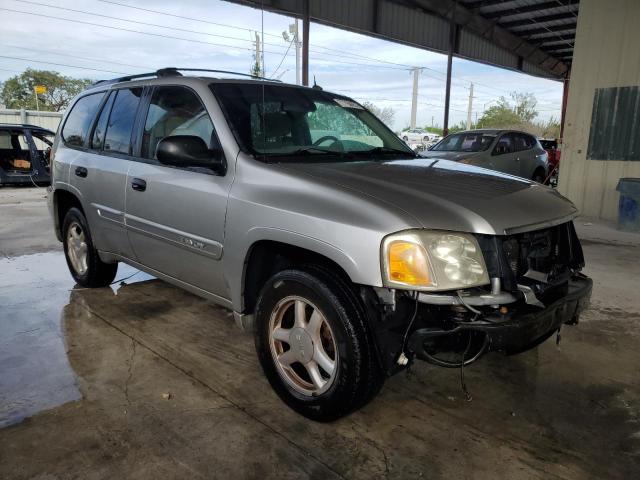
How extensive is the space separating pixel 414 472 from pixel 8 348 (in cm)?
281

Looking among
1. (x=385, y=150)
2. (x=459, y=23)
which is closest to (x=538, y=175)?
(x=459, y=23)

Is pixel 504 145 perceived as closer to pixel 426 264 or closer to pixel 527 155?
pixel 527 155

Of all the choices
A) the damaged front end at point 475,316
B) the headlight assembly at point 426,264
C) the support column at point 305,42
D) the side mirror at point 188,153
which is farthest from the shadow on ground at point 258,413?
the support column at point 305,42

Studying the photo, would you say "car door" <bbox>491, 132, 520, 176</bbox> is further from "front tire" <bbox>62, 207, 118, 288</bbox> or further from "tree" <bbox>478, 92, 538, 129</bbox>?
"tree" <bbox>478, 92, 538, 129</bbox>

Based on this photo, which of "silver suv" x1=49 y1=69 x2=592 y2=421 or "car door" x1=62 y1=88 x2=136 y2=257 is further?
"car door" x1=62 y1=88 x2=136 y2=257

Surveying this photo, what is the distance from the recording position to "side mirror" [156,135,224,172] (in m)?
2.69

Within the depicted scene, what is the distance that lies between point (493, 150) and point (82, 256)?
8537 millimetres

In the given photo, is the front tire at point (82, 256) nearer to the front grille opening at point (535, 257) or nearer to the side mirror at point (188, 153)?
the side mirror at point (188, 153)

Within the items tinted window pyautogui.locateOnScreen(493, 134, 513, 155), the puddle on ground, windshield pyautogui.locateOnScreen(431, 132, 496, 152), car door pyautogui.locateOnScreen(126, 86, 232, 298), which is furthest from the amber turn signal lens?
tinted window pyautogui.locateOnScreen(493, 134, 513, 155)

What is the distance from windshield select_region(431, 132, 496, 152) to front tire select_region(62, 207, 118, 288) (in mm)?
8012

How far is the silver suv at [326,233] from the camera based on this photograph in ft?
7.00

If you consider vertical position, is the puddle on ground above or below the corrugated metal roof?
below

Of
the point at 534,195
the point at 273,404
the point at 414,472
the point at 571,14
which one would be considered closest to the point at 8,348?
the point at 273,404

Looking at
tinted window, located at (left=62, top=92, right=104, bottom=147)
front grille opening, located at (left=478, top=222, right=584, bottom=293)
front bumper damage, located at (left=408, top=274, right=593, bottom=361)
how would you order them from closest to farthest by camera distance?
front bumper damage, located at (left=408, top=274, right=593, bottom=361) < front grille opening, located at (left=478, top=222, right=584, bottom=293) < tinted window, located at (left=62, top=92, right=104, bottom=147)
